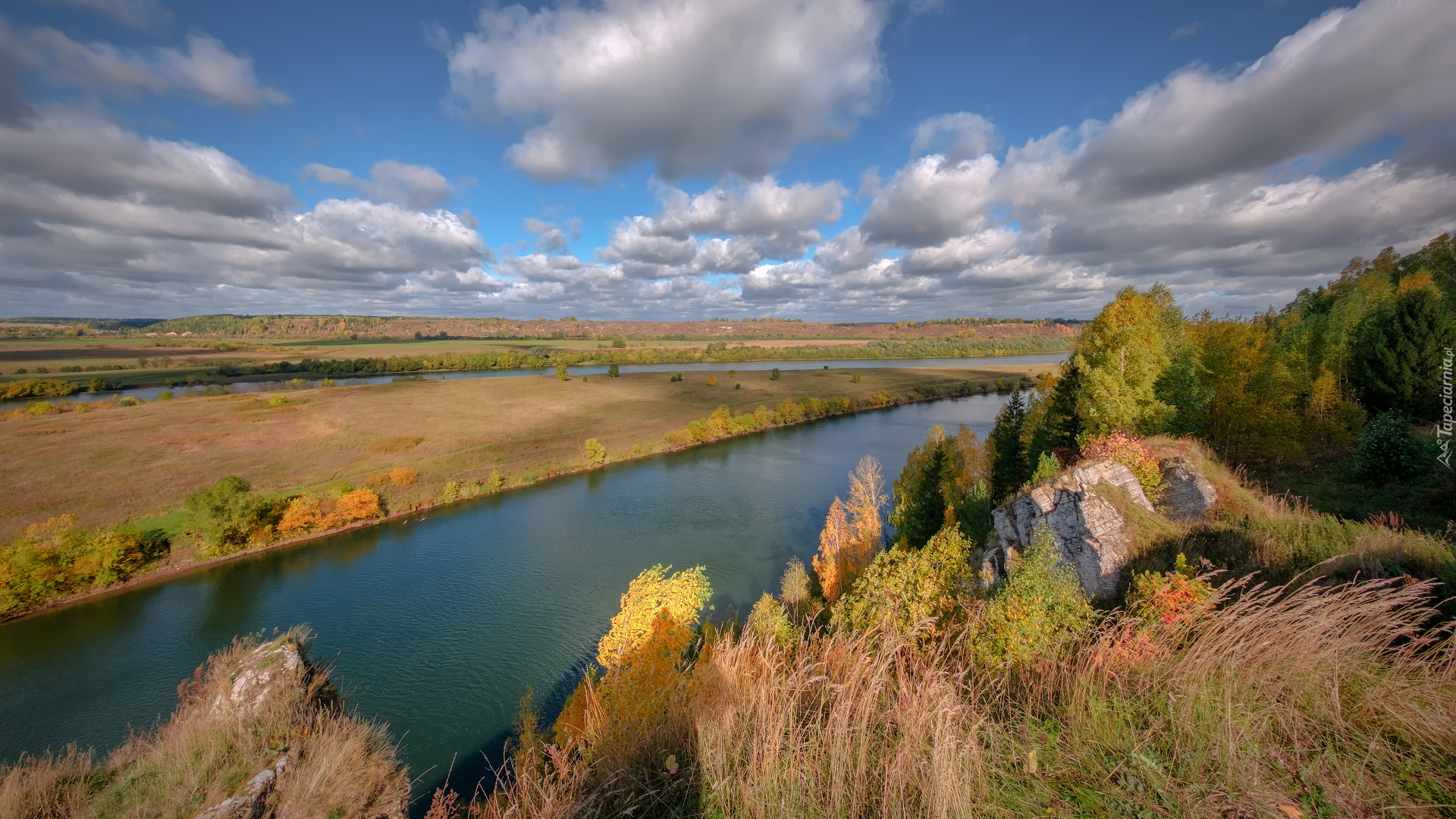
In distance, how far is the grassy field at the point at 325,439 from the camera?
4122 cm

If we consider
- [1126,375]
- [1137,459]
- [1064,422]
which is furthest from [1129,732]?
[1064,422]

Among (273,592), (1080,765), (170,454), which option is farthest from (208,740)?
(170,454)

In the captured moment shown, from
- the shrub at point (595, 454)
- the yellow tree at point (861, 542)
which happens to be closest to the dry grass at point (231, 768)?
the yellow tree at point (861, 542)

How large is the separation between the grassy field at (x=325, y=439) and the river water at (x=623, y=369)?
1724 cm

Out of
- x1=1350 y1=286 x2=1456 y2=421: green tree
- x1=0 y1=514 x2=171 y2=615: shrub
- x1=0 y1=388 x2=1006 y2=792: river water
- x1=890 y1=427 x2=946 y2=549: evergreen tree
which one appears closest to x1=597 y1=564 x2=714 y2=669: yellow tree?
x1=0 y1=388 x2=1006 y2=792: river water

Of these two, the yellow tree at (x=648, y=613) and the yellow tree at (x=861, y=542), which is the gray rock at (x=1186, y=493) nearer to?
the yellow tree at (x=861, y=542)

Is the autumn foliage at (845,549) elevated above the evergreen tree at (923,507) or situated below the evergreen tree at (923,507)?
below

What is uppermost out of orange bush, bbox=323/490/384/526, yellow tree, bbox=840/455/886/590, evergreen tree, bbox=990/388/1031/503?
evergreen tree, bbox=990/388/1031/503

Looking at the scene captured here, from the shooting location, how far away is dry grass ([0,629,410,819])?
1048 cm

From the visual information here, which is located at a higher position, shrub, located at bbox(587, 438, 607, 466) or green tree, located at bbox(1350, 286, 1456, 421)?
green tree, located at bbox(1350, 286, 1456, 421)

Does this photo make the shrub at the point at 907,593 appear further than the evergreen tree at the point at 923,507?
No

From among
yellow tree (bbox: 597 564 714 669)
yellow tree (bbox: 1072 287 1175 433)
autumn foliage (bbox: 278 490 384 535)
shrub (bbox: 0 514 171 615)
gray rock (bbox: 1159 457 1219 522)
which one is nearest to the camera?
gray rock (bbox: 1159 457 1219 522)

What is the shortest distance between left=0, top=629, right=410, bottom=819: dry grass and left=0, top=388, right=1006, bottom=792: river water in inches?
219

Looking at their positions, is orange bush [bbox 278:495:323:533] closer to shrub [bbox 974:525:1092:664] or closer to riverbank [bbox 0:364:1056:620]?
riverbank [bbox 0:364:1056:620]
